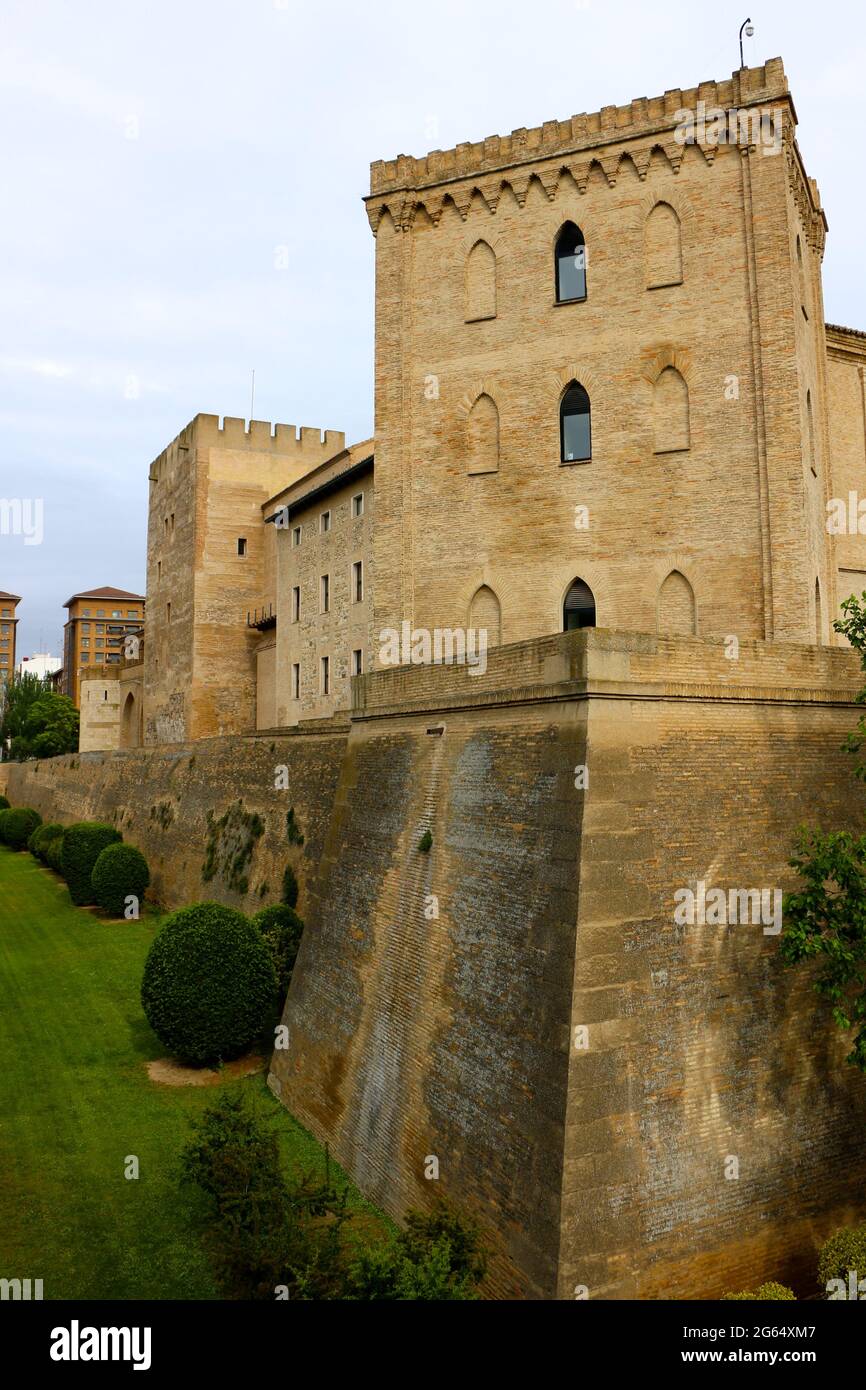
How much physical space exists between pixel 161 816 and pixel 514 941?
21913 millimetres

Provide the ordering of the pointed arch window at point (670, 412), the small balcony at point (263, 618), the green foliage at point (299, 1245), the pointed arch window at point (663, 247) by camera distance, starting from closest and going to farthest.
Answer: the green foliage at point (299, 1245) → the pointed arch window at point (670, 412) → the pointed arch window at point (663, 247) → the small balcony at point (263, 618)

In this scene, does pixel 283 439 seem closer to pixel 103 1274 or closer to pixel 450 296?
pixel 450 296

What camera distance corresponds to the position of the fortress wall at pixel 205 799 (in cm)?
2016

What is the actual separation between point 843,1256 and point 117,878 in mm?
23161

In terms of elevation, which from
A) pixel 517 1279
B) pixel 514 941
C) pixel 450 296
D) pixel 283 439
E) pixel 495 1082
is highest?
pixel 283 439

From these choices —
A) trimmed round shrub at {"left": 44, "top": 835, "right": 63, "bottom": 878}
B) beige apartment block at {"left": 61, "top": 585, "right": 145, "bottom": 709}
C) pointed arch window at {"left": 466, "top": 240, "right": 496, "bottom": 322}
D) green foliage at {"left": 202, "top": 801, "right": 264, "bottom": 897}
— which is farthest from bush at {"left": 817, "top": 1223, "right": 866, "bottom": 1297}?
beige apartment block at {"left": 61, "top": 585, "right": 145, "bottom": 709}

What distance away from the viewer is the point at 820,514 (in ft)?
62.2


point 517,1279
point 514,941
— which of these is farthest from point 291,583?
point 517,1279

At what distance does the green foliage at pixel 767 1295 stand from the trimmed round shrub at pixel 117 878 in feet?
73.7

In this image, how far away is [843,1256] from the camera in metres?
8.73

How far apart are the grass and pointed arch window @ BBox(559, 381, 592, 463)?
12.7 metres

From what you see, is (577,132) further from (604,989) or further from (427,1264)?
(427,1264)

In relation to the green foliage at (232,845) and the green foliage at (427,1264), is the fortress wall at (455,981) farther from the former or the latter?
the green foliage at (232,845)

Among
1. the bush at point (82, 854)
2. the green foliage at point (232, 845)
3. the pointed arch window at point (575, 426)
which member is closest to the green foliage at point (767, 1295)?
the pointed arch window at point (575, 426)
